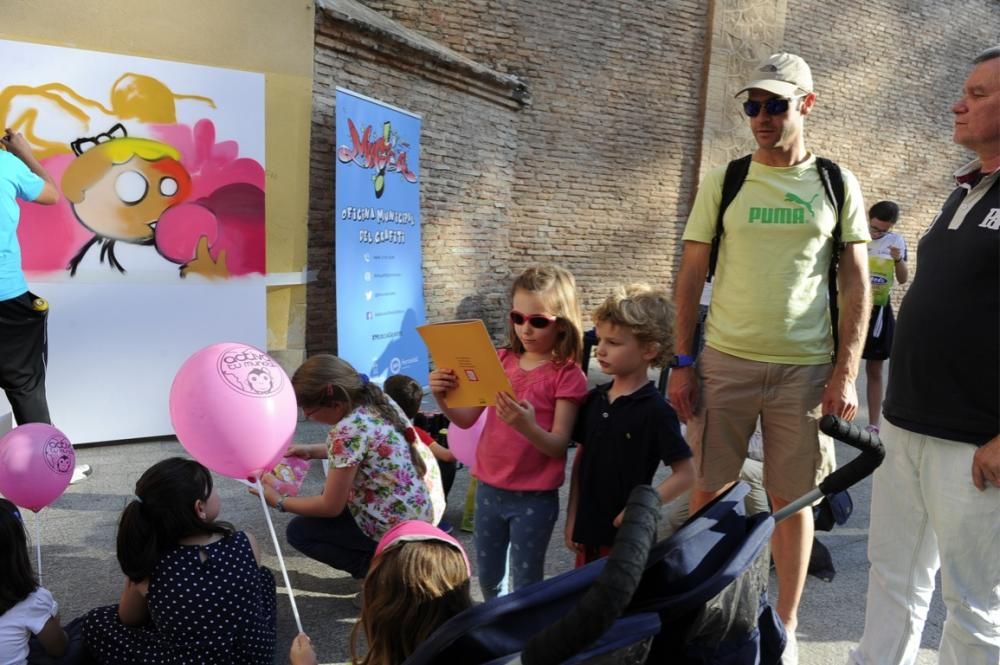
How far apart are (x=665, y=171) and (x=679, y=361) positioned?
9765 mm

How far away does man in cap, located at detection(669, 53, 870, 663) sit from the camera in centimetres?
278

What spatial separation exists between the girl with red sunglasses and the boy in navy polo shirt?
125 mm

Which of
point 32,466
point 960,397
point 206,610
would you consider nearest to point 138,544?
point 206,610

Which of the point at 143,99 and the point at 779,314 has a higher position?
the point at 143,99

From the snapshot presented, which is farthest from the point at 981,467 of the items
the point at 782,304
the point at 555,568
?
the point at 555,568

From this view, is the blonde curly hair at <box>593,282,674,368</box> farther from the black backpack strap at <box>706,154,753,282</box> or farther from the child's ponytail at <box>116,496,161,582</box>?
the child's ponytail at <box>116,496,161,582</box>

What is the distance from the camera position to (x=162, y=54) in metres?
5.68

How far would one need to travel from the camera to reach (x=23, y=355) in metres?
4.34

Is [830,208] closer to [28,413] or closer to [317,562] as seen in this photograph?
[317,562]

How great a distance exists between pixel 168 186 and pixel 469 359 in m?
4.09

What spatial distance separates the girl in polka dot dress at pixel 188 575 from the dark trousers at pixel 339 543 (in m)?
0.89

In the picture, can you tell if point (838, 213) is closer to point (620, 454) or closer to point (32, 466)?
point (620, 454)

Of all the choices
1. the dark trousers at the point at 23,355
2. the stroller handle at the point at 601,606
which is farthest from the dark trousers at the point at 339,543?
the stroller handle at the point at 601,606

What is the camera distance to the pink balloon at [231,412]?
104 inches
